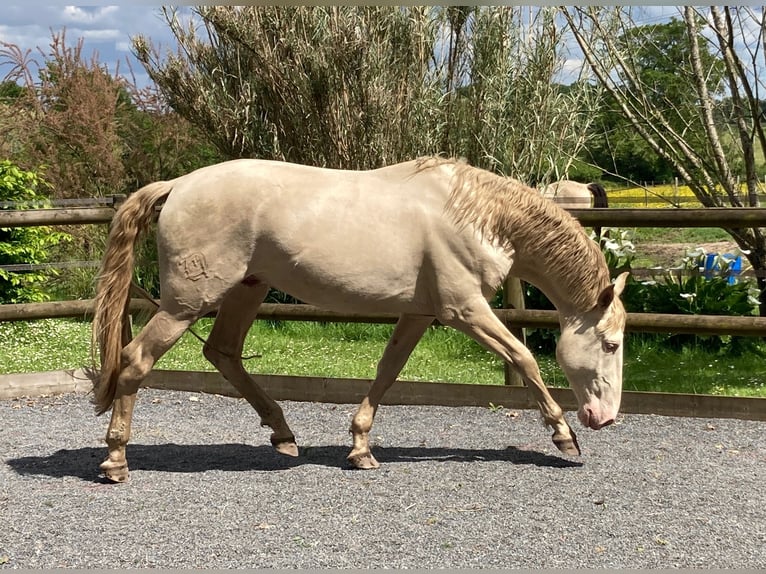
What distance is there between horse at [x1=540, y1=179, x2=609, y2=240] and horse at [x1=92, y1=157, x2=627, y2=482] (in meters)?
4.51

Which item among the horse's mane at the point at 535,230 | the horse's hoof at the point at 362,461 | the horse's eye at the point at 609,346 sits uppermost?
the horse's mane at the point at 535,230

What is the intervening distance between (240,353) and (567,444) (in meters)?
1.76

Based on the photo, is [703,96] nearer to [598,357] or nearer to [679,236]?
[598,357]

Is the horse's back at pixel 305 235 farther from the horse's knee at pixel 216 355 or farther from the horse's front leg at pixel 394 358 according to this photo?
→ the horse's knee at pixel 216 355

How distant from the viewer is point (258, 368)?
7586 millimetres

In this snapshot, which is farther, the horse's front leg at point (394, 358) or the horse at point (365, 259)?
the horse's front leg at point (394, 358)

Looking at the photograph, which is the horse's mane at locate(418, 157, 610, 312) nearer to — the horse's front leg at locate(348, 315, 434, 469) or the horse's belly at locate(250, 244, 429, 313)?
the horse's belly at locate(250, 244, 429, 313)

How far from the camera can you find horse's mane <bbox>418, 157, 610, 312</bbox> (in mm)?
4301

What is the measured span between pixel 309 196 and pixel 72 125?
39.0ft

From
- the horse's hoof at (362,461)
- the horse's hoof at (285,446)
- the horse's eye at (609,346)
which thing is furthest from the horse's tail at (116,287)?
the horse's eye at (609,346)

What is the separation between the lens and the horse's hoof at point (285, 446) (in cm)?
464

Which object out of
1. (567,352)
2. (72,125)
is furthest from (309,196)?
(72,125)

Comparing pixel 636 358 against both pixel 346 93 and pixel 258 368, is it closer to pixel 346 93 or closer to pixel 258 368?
pixel 258 368

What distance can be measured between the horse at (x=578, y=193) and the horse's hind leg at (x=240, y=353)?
484 cm
